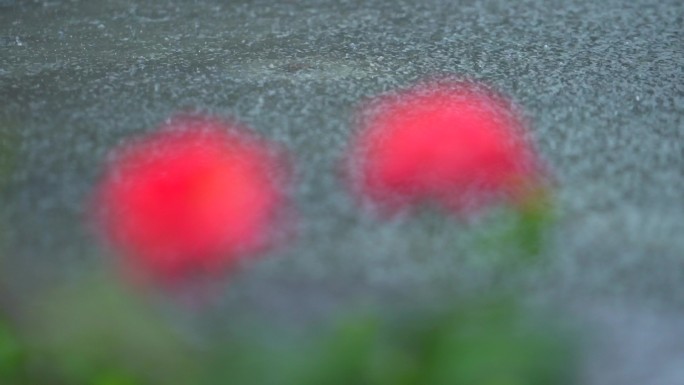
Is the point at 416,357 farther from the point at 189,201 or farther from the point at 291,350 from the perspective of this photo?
the point at 189,201

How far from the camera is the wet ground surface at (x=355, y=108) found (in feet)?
2.78

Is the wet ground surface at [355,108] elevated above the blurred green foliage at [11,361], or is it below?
below

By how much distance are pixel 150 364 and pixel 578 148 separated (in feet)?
1.94

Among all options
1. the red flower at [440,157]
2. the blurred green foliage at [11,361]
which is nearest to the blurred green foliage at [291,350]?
the blurred green foliage at [11,361]

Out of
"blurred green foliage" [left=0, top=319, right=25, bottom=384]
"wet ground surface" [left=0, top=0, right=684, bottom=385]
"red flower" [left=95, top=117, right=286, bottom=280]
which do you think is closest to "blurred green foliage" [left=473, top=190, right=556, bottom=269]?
"wet ground surface" [left=0, top=0, right=684, bottom=385]

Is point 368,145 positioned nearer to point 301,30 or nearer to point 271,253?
point 271,253

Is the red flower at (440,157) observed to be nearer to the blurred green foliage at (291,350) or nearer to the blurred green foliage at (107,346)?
the blurred green foliage at (291,350)

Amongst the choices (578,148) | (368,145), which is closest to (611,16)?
(578,148)

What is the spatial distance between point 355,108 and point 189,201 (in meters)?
0.42

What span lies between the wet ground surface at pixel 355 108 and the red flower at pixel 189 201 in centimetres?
2

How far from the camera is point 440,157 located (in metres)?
0.88

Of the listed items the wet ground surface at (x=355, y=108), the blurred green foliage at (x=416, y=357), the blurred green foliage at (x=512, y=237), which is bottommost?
the wet ground surface at (x=355, y=108)

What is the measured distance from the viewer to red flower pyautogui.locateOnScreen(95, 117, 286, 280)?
79 centimetres

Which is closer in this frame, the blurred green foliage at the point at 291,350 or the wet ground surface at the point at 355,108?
the blurred green foliage at the point at 291,350
